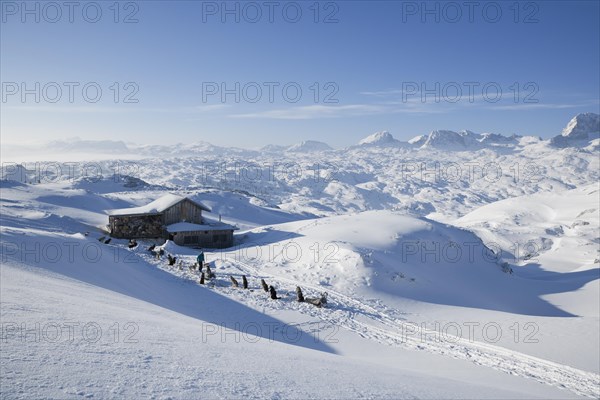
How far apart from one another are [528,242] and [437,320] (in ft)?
182

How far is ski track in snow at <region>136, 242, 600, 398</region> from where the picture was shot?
12.3 metres

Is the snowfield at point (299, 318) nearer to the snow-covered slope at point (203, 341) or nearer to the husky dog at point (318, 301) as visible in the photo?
the snow-covered slope at point (203, 341)

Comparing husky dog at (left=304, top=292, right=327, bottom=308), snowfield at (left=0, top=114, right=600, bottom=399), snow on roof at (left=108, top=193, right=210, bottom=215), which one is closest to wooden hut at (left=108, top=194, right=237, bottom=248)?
snow on roof at (left=108, top=193, right=210, bottom=215)

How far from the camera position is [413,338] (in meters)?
15.5

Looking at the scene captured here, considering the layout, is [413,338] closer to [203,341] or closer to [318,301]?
[318,301]

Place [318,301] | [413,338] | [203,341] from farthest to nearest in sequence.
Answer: [318,301] < [413,338] < [203,341]

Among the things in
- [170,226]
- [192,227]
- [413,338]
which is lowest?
[413,338]

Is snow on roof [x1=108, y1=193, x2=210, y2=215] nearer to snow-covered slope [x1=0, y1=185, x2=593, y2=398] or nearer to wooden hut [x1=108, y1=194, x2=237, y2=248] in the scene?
wooden hut [x1=108, y1=194, x2=237, y2=248]

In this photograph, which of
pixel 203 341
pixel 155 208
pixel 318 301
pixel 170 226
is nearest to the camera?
pixel 203 341

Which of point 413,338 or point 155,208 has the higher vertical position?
point 155,208

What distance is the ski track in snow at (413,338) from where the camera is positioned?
12.3 m

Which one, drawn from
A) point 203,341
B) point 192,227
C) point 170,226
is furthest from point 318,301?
point 170,226

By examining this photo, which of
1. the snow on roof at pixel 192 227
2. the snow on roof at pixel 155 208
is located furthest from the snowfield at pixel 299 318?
the snow on roof at pixel 155 208

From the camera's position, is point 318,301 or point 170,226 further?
point 170,226
